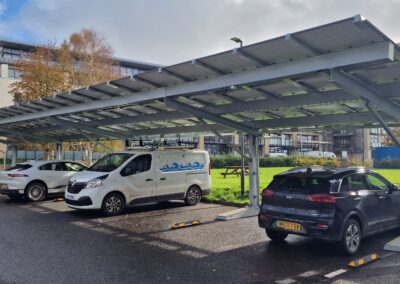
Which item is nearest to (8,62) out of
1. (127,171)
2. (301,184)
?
(127,171)

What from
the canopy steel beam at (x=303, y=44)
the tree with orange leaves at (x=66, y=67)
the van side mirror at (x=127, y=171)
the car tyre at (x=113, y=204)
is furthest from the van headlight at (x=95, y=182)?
the tree with orange leaves at (x=66, y=67)

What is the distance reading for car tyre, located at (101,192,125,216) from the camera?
10812 millimetres

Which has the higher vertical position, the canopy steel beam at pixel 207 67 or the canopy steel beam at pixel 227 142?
the canopy steel beam at pixel 207 67

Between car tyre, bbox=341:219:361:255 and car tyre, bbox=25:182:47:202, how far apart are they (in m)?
11.1

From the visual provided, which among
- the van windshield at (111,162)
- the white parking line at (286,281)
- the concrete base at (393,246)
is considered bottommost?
the white parking line at (286,281)

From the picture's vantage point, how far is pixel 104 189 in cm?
1073

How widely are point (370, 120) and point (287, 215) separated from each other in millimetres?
3966

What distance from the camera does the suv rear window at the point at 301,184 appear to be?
22.0 feet

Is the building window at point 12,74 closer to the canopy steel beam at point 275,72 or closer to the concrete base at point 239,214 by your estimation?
the canopy steel beam at point 275,72

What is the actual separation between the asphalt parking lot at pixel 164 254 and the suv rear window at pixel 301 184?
3.71ft


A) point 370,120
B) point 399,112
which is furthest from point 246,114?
point 399,112

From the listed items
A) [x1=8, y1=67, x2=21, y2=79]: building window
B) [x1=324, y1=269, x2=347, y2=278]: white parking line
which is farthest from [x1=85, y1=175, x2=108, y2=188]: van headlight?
[x1=8, y1=67, x2=21, y2=79]: building window

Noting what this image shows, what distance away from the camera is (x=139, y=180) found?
11531 millimetres

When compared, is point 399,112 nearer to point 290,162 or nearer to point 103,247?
point 103,247
